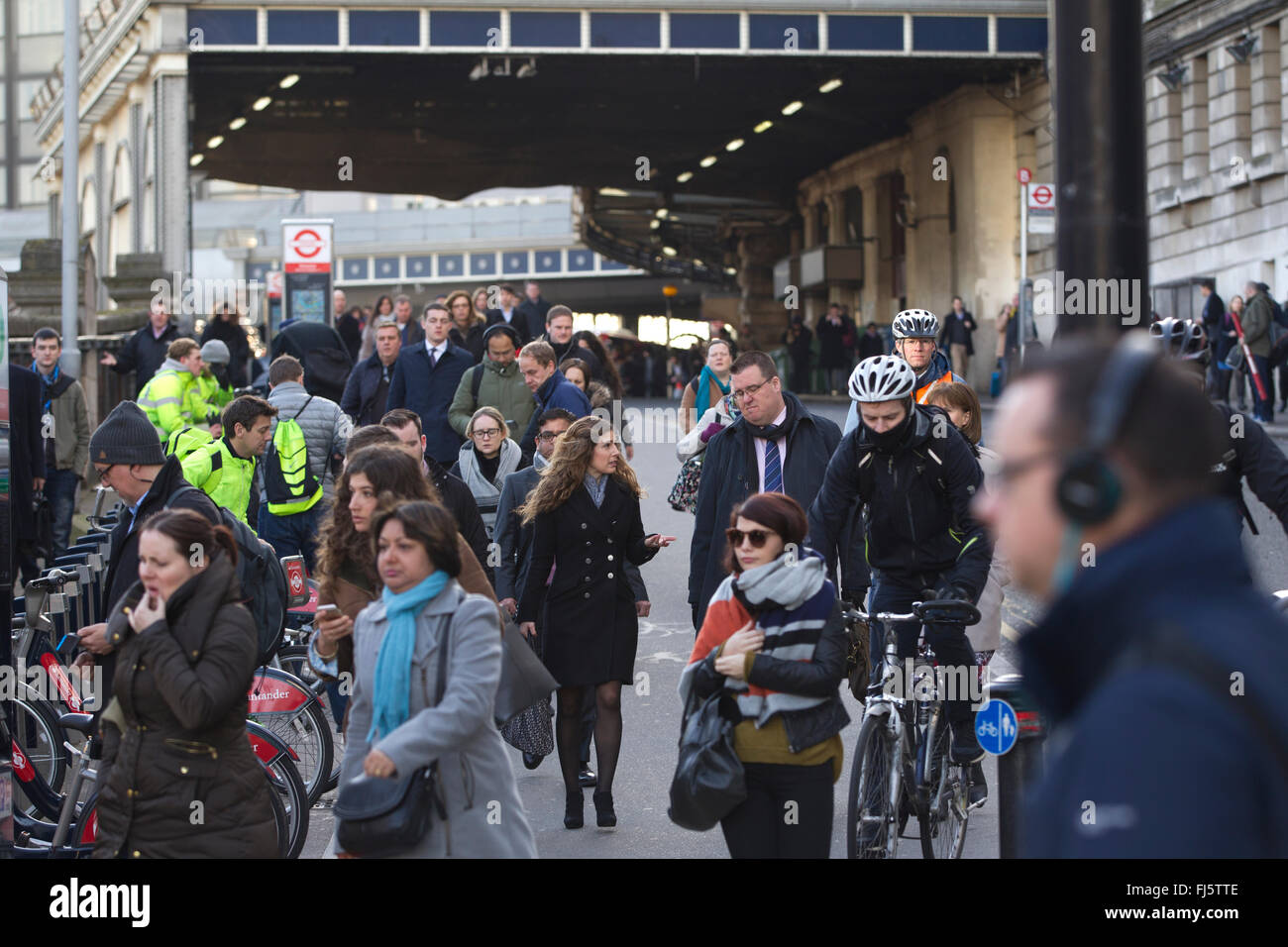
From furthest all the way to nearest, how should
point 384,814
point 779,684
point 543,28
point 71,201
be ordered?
point 543,28, point 71,201, point 779,684, point 384,814

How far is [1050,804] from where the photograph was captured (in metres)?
1.96

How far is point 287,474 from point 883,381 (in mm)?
5326

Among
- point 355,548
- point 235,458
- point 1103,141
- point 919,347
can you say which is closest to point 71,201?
point 235,458

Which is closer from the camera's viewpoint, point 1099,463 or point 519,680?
point 1099,463

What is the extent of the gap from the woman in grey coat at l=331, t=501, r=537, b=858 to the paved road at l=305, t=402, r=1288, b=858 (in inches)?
90.1

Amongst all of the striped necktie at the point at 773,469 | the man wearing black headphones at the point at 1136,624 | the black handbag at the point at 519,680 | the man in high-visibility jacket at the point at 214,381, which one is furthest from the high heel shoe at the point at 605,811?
the man wearing black headphones at the point at 1136,624

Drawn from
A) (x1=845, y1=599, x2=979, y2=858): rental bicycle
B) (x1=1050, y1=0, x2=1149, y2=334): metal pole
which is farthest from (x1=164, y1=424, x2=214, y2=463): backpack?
(x1=1050, y1=0, x2=1149, y2=334): metal pole

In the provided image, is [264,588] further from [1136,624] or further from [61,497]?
[61,497]

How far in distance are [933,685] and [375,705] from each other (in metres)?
2.47

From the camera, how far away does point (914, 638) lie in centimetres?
680

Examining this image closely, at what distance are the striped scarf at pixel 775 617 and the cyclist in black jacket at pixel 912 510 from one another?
4.42 feet

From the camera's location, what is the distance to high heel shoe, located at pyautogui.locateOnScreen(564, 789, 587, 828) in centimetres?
759
